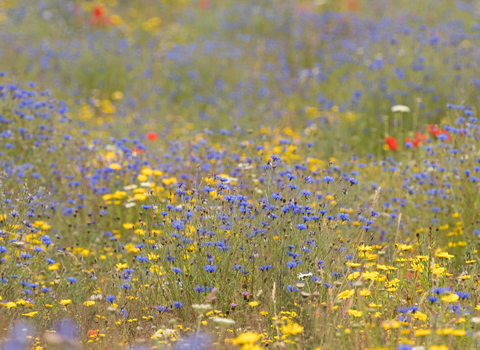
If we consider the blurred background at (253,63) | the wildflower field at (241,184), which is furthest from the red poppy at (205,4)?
the wildflower field at (241,184)

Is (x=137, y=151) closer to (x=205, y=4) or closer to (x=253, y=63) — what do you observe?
(x=253, y=63)

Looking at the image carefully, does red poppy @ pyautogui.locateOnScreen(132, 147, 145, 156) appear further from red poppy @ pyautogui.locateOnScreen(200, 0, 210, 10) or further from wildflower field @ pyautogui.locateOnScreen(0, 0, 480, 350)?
red poppy @ pyautogui.locateOnScreen(200, 0, 210, 10)

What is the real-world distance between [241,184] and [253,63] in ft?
22.6

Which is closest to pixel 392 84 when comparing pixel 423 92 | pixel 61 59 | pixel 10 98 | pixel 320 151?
pixel 423 92

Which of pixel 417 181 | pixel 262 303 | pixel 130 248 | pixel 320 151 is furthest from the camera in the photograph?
pixel 320 151

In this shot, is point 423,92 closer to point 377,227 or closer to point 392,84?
point 392,84

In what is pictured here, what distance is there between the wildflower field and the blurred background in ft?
0.16

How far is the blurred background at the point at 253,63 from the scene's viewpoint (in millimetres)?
7172

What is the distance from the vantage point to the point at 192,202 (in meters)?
3.51

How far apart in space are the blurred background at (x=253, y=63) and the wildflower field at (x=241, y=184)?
49 mm

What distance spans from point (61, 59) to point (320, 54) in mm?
4555

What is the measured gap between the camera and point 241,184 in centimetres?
369

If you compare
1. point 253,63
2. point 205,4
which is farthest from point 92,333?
point 205,4

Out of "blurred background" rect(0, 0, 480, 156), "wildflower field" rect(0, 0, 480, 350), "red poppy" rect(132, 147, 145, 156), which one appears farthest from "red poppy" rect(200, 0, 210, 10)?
"red poppy" rect(132, 147, 145, 156)
